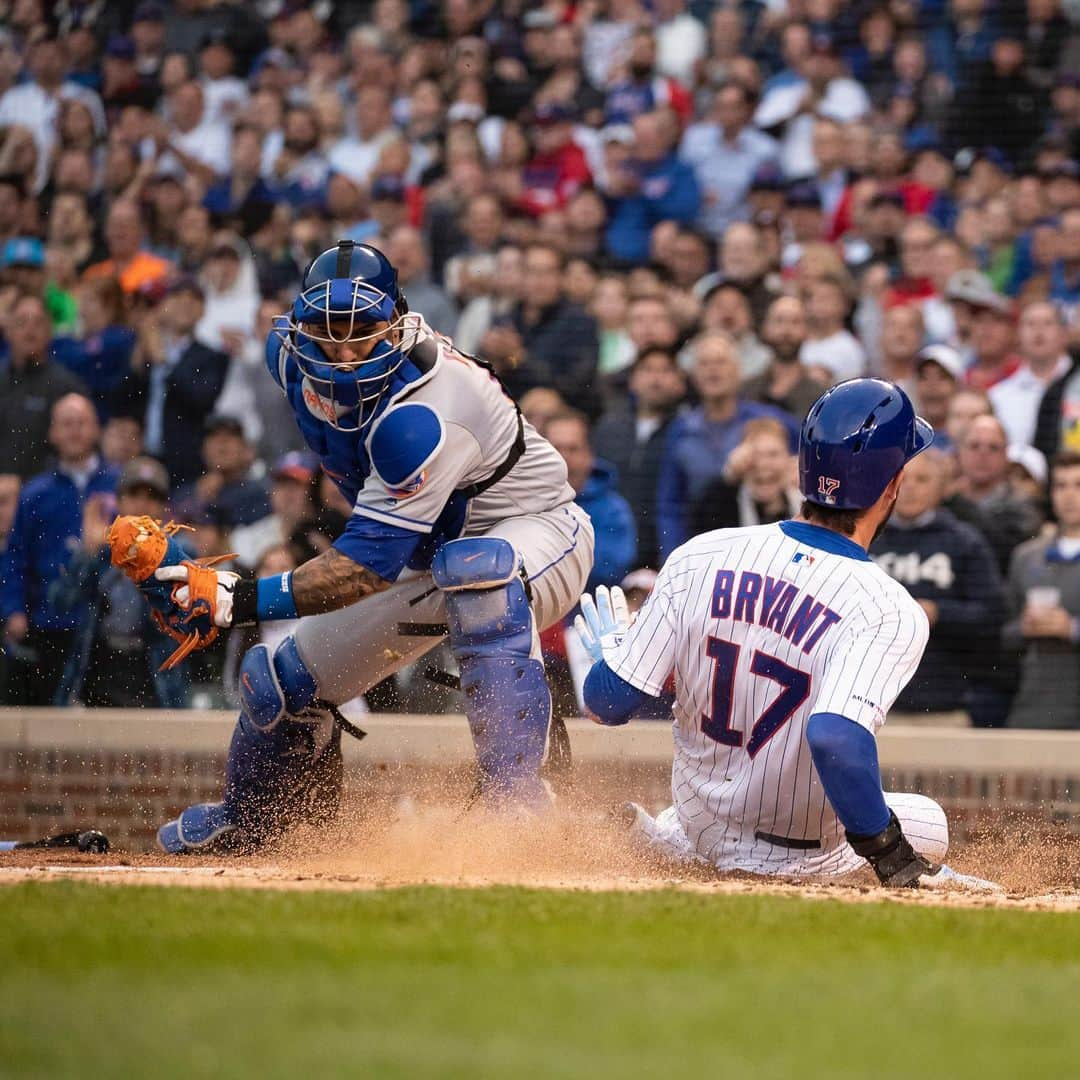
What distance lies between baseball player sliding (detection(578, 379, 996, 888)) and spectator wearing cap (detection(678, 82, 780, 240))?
702 cm

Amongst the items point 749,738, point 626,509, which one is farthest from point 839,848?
point 626,509

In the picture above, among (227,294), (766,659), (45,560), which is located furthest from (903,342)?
(766,659)

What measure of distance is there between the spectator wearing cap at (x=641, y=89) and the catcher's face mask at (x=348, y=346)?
278 inches

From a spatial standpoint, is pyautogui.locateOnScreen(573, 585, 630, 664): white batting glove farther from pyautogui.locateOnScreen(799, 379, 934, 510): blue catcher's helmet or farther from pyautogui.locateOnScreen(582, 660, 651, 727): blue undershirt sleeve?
pyautogui.locateOnScreen(799, 379, 934, 510): blue catcher's helmet

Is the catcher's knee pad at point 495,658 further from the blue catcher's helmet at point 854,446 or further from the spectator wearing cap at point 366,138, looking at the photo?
the spectator wearing cap at point 366,138

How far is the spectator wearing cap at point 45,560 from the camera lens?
9.45 m

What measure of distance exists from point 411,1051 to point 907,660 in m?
2.16

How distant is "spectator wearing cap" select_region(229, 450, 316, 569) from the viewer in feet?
30.7

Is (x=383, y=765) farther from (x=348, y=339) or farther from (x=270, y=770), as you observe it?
(x=348, y=339)

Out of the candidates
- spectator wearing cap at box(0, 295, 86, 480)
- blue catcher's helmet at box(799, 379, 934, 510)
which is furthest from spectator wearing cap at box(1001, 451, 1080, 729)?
spectator wearing cap at box(0, 295, 86, 480)

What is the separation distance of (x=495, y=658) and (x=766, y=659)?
1.27 metres

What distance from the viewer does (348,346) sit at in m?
5.86

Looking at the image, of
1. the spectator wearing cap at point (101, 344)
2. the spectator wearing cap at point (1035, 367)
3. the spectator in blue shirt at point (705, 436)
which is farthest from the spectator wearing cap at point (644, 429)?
the spectator wearing cap at point (101, 344)

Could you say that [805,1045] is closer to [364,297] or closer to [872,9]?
[364,297]
